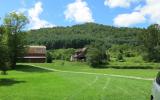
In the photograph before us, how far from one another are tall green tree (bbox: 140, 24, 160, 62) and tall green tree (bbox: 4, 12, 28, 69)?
139 feet

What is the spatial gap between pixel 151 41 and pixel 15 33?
5282 cm

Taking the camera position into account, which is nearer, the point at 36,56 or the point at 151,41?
the point at 36,56

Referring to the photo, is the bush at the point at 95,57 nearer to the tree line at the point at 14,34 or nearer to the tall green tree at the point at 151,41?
the tree line at the point at 14,34

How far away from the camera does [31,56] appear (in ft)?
396

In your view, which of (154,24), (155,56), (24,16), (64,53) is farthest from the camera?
(64,53)

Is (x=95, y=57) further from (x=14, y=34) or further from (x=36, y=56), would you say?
(x=36, y=56)

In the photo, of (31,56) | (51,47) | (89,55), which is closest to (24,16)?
(89,55)

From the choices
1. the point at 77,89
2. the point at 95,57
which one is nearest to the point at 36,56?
the point at 95,57

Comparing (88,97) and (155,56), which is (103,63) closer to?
(155,56)

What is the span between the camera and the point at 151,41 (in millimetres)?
124750

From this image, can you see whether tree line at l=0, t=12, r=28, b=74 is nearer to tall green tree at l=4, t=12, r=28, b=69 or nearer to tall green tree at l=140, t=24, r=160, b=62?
tall green tree at l=4, t=12, r=28, b=69

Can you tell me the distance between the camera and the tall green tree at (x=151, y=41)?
117 meters

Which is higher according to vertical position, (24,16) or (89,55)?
(24,16)

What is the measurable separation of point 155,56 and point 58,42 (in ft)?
296
